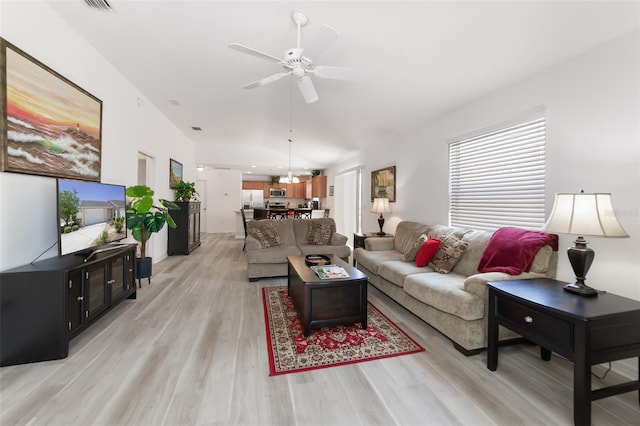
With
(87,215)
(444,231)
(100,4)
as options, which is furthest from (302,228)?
(100,4)

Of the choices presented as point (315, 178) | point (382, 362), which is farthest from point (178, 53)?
point (315, 178)

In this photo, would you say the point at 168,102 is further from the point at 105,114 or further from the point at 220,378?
the point at 220,378

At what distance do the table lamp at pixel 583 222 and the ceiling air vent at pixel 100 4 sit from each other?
381 cm

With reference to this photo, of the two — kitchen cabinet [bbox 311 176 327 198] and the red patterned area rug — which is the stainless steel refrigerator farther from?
the red patterned area rug

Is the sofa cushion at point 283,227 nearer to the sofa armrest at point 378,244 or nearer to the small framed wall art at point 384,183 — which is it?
the sofa armrest at point 378,244

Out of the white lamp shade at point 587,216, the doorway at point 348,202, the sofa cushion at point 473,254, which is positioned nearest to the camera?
the white lamp shade at point 587,216

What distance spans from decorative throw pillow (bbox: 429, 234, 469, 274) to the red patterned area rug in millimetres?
828

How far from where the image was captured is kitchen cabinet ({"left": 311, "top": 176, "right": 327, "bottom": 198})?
347 inches

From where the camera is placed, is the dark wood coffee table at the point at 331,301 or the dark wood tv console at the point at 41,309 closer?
the dark wood tv console at the point at 41,309

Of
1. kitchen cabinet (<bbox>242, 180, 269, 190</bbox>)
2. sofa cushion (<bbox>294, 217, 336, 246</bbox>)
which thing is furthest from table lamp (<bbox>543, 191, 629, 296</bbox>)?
kitchen cabinet (<bbox>242, 180, 269, 190</bbox>)

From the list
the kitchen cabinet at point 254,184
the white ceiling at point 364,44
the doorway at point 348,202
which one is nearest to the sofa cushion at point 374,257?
the white ceiling at point 364,44

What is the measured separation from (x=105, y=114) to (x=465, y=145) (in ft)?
14.9

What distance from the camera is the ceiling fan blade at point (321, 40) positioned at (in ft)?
5.80

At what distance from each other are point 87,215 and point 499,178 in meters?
4.24
